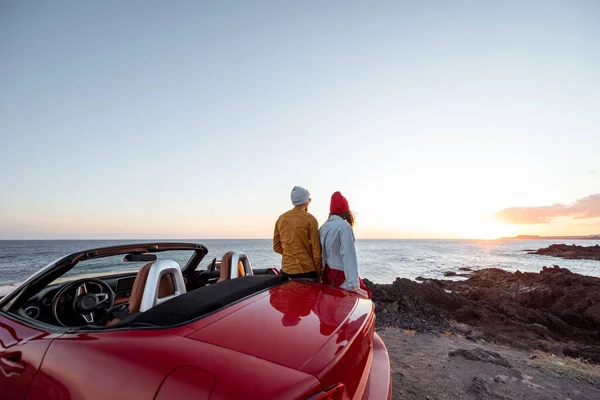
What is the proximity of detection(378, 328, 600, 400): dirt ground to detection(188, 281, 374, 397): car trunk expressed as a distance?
84.2 inches

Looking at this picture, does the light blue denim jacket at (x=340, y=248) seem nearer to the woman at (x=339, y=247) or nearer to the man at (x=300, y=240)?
the woman at (x=339, y=247)

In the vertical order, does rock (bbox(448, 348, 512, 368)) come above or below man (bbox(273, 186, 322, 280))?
below

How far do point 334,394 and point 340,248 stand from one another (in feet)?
8.86

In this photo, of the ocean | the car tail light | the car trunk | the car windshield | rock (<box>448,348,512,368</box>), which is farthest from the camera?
the ocean

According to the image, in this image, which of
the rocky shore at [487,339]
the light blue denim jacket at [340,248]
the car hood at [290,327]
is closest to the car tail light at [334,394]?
the car hood at [290,327]

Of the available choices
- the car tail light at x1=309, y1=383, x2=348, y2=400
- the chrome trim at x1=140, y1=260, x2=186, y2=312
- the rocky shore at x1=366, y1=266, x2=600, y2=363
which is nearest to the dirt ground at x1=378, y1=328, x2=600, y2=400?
the rocky shore at x1=366, y1=266, x2=600, y2=363

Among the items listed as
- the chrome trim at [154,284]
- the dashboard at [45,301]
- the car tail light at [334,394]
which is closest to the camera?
the car tail light at [334,394]

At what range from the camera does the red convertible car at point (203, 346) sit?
107 cm

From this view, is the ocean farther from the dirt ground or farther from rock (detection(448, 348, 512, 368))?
rock (detection(448, 348, 512, 368))

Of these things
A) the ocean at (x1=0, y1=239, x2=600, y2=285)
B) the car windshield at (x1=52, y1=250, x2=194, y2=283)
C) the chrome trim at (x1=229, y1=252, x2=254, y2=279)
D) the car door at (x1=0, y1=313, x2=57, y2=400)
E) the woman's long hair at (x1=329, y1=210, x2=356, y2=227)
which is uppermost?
the woman's long hair at (x1=329, y1=210, x2=356, y2=227)

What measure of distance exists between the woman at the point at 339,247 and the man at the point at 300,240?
0.38 feet

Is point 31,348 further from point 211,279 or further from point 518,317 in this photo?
point 518,317

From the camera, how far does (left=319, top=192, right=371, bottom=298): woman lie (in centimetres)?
365

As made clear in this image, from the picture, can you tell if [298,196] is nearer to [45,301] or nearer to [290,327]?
[290,327]
